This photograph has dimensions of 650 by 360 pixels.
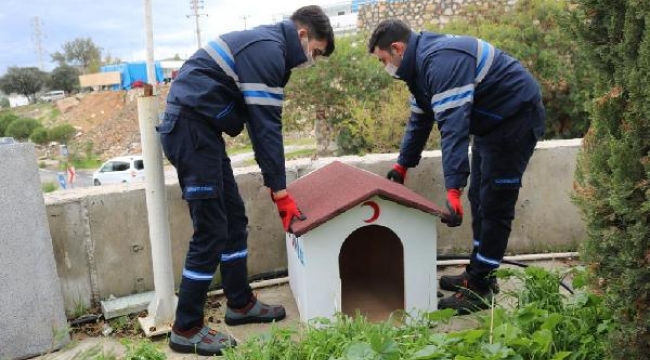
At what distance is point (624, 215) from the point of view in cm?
213

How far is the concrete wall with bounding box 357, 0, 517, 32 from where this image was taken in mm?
16938

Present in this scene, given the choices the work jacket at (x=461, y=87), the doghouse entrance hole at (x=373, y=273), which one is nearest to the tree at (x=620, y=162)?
the work jacket at (x=461, y=87)

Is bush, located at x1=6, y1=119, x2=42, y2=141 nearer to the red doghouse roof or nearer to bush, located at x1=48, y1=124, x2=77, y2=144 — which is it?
bush, located at x1=48, y1=124, x2=77, y2=144

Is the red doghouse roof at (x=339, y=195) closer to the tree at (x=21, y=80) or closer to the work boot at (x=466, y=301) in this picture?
the work boot at (x=466, y=301)

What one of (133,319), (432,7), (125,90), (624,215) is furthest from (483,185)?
(125,90)

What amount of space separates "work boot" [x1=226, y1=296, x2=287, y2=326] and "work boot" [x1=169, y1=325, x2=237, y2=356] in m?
0.32

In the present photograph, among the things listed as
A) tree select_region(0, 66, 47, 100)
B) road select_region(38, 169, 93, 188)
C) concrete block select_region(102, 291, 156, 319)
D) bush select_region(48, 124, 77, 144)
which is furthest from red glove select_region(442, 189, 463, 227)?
tree select_region(0, 66, 47, 100)

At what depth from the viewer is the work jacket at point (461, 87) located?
3229mm

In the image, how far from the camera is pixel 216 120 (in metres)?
3.24

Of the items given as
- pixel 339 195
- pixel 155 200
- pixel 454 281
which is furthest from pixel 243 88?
pixel 454 281

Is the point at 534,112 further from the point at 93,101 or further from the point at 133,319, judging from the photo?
the point at 93,101

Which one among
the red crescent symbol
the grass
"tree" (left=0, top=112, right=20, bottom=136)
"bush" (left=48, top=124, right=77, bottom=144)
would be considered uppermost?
the red crescent symbol

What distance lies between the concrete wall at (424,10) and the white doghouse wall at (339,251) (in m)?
13.8

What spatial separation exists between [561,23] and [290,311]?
244 cm
